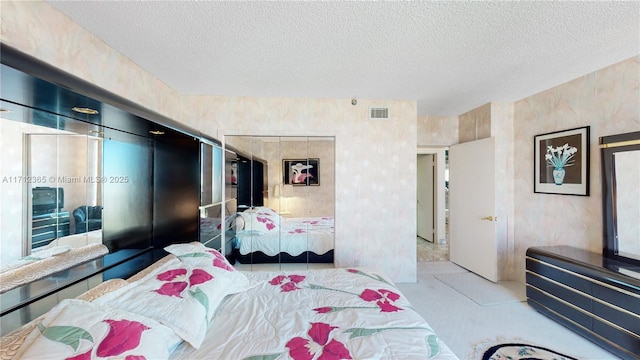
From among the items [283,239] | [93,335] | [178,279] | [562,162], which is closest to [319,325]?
[178,279]

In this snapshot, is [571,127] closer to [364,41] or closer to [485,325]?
[485,325]

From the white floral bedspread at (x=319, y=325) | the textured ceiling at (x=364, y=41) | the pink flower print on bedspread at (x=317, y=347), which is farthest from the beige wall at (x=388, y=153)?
the pink flower print on bedspread at (x=317, y=347)

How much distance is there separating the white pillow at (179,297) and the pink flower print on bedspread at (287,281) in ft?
1.31

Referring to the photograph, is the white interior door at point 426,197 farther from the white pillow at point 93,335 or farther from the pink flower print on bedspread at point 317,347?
the white pillow at point 93,335

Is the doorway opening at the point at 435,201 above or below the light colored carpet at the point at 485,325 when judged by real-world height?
above

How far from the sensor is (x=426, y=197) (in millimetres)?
6203

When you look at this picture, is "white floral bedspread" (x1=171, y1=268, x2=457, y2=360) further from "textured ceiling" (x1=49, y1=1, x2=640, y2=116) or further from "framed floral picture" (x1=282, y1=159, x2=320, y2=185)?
"textured ceiling" (x1=49, y1=1, x2=640, y2=116)

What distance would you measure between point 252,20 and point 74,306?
72.0 inches

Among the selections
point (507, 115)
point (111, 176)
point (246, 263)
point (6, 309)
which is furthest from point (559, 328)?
point (111, 176)

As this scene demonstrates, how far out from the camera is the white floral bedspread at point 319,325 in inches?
48.0

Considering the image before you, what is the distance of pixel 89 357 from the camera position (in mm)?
916

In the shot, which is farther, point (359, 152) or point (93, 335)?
point (359, 152)

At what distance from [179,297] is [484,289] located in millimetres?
3541

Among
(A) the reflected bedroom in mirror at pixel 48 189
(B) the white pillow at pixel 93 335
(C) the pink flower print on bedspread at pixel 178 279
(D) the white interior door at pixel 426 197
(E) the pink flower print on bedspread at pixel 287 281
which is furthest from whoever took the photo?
(D) the white interior door at pixel 426 197
